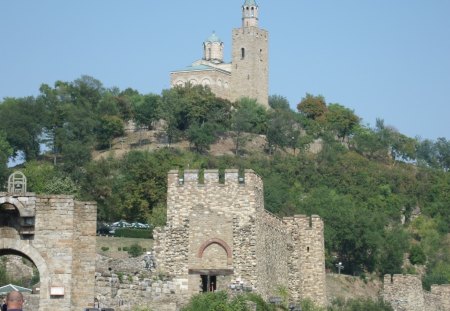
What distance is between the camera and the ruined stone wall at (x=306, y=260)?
1937 inches

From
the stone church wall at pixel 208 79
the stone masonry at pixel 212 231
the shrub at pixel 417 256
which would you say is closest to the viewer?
the stone masonry at pixel 212 231

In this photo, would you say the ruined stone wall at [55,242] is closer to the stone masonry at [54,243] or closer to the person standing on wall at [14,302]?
the stone masonry at [54,243]

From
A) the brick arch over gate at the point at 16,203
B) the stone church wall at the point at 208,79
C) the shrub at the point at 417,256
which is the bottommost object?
the brick arch over gate at the point at 16,203

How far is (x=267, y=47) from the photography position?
499 ft

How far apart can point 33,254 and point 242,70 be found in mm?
120540

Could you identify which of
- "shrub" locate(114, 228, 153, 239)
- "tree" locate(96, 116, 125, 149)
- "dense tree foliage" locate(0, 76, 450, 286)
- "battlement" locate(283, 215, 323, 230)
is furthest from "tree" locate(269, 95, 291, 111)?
"battlement" locate(283, 215, 323, 230)

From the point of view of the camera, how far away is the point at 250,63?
149 m

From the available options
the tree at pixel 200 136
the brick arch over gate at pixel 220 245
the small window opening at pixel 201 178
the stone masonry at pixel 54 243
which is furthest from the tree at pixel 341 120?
the stone masonry at pixel 54 243

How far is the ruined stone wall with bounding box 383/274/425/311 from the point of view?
57406 mm

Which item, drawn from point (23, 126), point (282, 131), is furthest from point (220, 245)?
point (282, 131)

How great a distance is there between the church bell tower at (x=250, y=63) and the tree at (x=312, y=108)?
4080 mm

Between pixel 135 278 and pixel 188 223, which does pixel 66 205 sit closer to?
pixel 135 278

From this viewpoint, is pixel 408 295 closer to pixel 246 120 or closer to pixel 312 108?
pixel 246 120

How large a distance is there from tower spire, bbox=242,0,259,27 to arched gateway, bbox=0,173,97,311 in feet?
404
